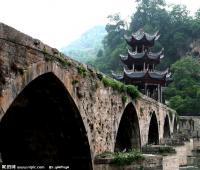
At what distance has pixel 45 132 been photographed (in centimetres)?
1583

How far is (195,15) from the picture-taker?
8906 centimetres

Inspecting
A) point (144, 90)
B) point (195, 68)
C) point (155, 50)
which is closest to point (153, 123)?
point (144, 90)

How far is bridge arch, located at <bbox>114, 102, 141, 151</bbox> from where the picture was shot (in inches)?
1009

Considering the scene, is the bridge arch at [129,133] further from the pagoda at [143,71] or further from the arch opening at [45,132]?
the pagoda at [143,71]

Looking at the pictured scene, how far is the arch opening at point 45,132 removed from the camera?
14.5 metres

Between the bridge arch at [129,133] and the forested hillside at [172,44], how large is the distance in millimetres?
32209

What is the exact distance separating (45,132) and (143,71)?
33.6 meters

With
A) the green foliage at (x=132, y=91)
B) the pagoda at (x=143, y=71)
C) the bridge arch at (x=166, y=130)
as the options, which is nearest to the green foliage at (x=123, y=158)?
the green foliage at (x=132, y=91)

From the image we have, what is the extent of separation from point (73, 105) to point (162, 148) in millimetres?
10425

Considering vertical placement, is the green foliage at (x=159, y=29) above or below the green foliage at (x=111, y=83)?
above

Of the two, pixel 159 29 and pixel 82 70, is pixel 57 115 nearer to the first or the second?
pixel 82 70

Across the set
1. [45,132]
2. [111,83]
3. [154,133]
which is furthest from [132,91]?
[154,133]

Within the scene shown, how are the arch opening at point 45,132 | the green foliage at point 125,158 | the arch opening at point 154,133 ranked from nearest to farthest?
the arch opening at point 45,132 < the green foliage at point 125,158 < the arch opening at point 154,133

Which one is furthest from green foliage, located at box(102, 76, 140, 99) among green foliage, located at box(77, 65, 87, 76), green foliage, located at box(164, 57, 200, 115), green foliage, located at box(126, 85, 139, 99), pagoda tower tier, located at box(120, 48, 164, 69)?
green foliage, located at box(164, 57, 200, 115)
